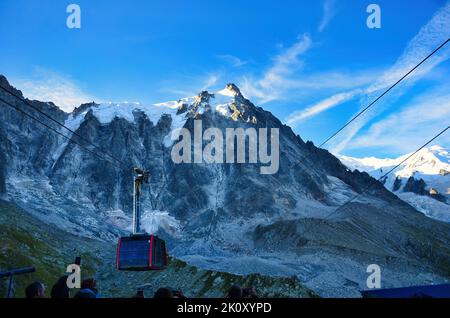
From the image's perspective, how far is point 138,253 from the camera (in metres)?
33.8

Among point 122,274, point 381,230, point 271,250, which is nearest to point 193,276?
point 122,274

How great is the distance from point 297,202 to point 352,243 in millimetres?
49140

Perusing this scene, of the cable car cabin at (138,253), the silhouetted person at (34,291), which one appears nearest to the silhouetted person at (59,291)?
the silhouetted person at (34,291)

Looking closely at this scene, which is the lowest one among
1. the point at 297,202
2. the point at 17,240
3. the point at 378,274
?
the point at 378,274

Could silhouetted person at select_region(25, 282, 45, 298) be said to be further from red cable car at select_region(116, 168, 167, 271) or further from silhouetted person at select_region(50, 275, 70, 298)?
red cable car at select_region(116, 168, 167, 271)

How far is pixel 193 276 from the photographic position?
87312mm

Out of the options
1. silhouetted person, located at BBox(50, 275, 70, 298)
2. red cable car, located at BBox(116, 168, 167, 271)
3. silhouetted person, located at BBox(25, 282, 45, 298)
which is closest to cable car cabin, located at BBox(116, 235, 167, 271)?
red cable car, located at BBox(116, 168, 167, 271)

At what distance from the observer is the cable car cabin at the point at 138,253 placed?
33469 millimetres

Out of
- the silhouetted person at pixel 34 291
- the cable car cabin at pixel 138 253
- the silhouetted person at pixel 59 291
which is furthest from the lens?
the cable car cabin at pixel 138 253

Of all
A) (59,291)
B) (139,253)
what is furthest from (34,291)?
(139,253)

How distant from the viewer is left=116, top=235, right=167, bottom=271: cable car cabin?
33469 mm

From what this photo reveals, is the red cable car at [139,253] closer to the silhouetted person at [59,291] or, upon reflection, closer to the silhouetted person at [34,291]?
the silhouetted person at [59,291]
